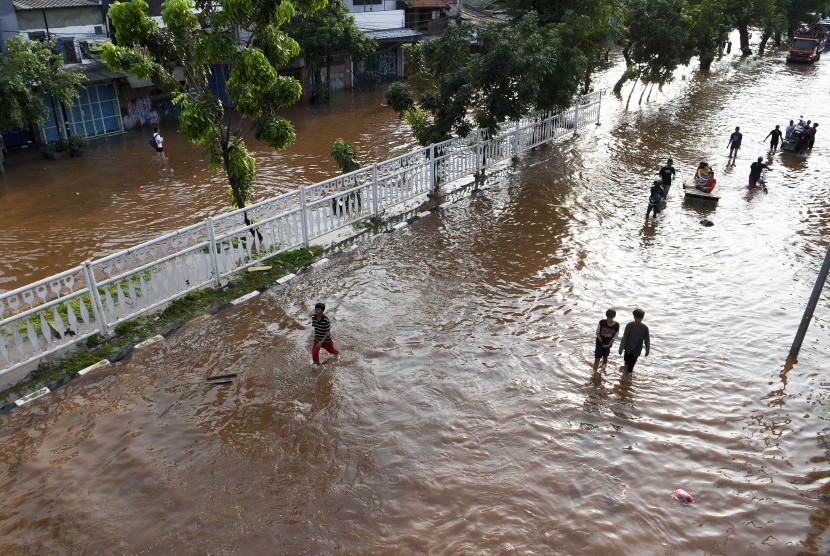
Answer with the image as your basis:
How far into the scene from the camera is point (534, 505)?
6840 millimetres

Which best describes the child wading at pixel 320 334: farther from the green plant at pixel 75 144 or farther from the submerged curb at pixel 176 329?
the green plant at pixel 75 144

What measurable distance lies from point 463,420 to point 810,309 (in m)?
5.57

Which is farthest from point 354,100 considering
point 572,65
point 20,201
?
point 20,201

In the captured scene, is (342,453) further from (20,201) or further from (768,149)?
(768,149)

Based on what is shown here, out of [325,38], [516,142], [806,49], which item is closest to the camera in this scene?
[516,142]

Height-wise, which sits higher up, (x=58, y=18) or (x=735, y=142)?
(x=58, y=18)

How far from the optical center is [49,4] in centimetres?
2091

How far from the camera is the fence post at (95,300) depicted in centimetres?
908

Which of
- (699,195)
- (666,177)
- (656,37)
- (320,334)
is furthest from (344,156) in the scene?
(656,37)

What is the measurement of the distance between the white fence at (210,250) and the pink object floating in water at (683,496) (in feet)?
26.8

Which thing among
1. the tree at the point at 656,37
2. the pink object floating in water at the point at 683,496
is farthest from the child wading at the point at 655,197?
the tree at the point at 656,37

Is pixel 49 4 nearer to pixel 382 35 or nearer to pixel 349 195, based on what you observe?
pixel 349 195

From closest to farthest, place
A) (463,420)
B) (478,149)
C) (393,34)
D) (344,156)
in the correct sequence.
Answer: (463,420) < (344,156) < (478,149) < (393,34)

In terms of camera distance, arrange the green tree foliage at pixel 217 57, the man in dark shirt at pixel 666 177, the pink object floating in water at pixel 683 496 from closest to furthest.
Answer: the pink object floating in water at pixel 683 496 < the green tree foliage at pixel 217 57 < the man in dark shirt at pixel 666 177
